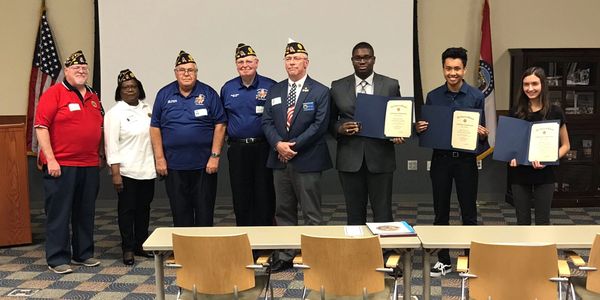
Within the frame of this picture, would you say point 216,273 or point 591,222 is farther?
point 591,222

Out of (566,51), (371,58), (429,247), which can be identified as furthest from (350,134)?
(566,51)

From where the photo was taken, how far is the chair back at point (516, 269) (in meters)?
2.47

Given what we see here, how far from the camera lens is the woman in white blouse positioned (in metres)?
4.61

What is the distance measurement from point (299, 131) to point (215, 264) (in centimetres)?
167

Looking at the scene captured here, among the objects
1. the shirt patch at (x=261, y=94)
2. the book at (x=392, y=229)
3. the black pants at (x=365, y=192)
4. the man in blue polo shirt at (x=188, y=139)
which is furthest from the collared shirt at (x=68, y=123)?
the book at (x=392, y=229)

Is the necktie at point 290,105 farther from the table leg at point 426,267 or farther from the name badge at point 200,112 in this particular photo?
the table leg at point 426,267

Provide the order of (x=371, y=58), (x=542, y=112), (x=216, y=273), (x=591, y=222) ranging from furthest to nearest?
(x=591, y=222) < (x=371, y=58) < (x=542, y=112) < (x=216, y=273)

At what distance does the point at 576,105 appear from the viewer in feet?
22.2

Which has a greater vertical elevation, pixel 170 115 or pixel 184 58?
pixel 184 58

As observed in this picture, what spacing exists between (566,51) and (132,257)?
523 centimetres

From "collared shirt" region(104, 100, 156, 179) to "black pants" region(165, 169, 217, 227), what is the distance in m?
0.25

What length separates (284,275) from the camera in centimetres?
438

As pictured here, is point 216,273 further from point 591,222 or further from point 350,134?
point 591,222

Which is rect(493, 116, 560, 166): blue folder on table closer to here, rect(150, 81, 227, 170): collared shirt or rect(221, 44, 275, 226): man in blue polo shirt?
rect(221, 44, 275, 226): man in blue polo shirt
